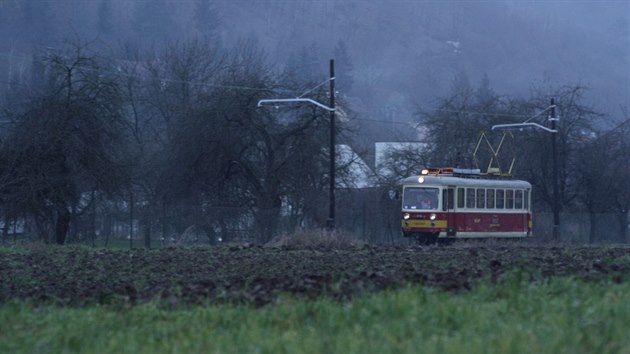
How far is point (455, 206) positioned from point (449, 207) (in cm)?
30

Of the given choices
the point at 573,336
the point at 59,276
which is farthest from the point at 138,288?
the point at 573,336

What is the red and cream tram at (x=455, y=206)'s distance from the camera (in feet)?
144

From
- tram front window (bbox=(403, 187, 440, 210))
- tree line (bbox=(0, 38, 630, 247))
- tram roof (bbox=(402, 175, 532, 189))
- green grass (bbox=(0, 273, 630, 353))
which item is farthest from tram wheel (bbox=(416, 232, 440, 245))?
green grass (bbox=(0, 273, 630, 353))

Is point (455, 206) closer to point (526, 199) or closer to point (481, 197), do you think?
point (481, 197)

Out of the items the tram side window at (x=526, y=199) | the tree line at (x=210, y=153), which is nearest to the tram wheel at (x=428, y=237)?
the tram side window at (x=526, y=199)

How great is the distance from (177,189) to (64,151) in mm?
12649

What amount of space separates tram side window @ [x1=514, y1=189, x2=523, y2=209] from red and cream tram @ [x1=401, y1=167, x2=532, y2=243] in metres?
0.55

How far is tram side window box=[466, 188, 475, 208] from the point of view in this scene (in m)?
44.4

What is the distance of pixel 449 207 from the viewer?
43844mm

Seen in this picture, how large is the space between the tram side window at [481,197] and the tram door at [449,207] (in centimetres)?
165

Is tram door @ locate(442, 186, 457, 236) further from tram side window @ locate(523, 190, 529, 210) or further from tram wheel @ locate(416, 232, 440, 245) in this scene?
tram side window @ locate(523, 190, 529, 210)

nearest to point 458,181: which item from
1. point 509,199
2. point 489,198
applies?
point 489,198

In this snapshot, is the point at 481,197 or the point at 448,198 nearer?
the point at 448,198

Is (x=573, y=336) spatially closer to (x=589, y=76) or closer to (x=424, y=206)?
(x=424, y=206)
